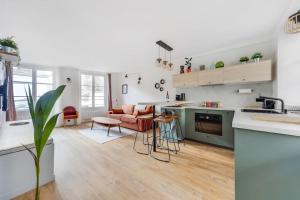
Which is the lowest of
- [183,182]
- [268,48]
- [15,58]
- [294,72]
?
[183,182]

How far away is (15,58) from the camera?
1.91 meters

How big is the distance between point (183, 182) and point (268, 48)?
11.3 ft

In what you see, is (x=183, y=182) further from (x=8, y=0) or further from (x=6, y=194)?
(x=8, y=0)

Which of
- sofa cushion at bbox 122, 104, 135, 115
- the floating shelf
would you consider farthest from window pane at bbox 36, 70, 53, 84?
the floating shelf

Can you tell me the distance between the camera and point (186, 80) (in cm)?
407

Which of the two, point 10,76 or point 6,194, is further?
point 10,76

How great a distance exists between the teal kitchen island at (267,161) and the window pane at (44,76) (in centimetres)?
663

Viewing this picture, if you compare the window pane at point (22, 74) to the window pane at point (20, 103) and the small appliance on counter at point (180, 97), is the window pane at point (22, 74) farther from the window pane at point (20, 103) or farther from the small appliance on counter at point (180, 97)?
the small appliance on counter at point (180, 97)

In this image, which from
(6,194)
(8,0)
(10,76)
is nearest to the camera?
(6,194)

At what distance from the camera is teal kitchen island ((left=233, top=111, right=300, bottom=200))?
0.99 metres

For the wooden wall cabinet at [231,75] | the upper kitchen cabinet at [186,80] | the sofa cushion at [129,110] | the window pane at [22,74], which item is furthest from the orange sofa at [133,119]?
the window pane at [22,74]

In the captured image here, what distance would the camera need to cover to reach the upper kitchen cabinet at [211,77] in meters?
3.47

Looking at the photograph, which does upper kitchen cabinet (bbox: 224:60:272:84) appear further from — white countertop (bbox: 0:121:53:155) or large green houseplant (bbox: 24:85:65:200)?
white countertop (bbox: 0:121:53:155)

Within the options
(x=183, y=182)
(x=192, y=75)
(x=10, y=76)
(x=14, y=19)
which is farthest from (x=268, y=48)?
(x=10, y=76)
